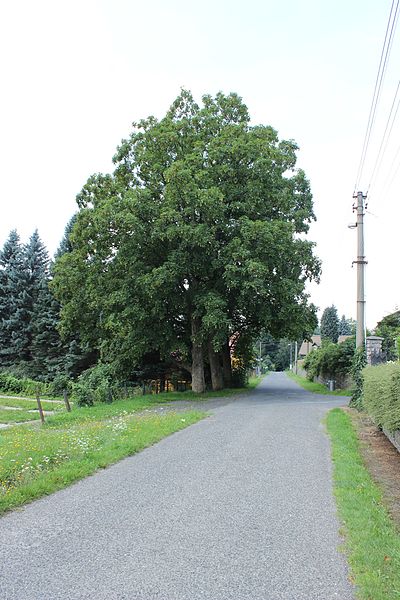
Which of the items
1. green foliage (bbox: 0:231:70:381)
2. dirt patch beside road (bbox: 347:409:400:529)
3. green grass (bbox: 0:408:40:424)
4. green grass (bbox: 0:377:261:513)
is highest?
green foliage (bbox: 0:231:70:381)

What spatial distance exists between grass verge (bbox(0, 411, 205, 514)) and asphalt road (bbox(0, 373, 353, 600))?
0.31 meters

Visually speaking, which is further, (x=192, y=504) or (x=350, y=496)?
(x=350, y=496)

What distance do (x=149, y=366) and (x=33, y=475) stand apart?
26.2 metres

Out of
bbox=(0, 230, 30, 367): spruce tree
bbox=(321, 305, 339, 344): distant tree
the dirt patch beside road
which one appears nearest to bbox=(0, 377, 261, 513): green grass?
the dirt patch beside road

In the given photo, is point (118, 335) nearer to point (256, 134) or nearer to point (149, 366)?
point (149, 366)

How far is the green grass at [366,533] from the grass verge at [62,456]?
12.1 ft

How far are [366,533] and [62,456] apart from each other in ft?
17.7

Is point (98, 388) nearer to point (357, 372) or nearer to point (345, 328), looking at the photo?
point (357, 372)

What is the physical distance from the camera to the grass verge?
662 centimetres

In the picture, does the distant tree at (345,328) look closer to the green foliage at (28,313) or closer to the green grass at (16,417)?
the green foliage at (28,313)

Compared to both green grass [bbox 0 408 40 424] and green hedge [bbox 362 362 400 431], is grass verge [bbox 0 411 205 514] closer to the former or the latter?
green hedge [bbox 362 362 400 431]

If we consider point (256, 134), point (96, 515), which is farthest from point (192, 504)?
point (256, 134)

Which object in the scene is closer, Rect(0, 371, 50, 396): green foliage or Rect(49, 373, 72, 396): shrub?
Rect(0, 371, 50, 396): green foliage

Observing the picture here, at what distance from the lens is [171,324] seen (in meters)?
26.5
